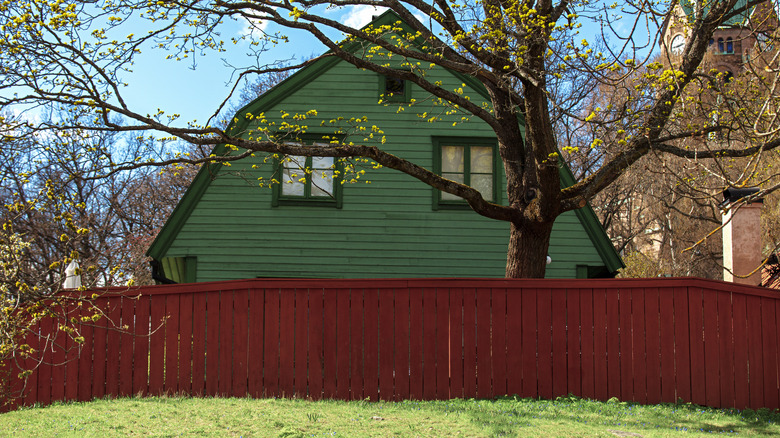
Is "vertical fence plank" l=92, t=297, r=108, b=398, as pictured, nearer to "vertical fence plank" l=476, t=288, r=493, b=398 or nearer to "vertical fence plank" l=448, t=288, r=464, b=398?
"vertical fence plank" l=448, t=288, r=464, b=398

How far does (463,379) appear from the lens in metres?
9.59

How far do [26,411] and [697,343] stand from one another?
9238mm

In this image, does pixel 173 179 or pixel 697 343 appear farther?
pixel 173 179

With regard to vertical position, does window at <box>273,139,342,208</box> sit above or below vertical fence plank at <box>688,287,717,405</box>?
above

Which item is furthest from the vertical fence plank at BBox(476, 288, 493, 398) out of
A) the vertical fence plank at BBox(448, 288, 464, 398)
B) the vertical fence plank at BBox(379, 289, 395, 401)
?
the vertical fence plank at BBox(379, 289, 395, 401)

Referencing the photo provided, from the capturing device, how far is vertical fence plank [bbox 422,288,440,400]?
9.56 meters

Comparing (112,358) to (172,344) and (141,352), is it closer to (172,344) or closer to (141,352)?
(141,352)

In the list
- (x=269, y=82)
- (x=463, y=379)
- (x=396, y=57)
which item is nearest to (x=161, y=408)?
(x=463, y=379)

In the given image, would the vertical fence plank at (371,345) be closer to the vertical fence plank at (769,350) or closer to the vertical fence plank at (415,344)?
the vertical fence plank at (415,344)

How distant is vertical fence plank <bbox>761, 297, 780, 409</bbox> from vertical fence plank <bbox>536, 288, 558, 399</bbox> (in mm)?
3070

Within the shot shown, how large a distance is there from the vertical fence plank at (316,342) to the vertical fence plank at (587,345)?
3.67 m

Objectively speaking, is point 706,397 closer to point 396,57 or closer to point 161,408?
point 161,408

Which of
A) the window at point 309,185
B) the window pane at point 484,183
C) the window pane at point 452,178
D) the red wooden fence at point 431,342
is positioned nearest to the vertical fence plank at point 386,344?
the red wooden fence at point 431,342

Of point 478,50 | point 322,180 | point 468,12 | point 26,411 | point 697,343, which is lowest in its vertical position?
point 26,411
